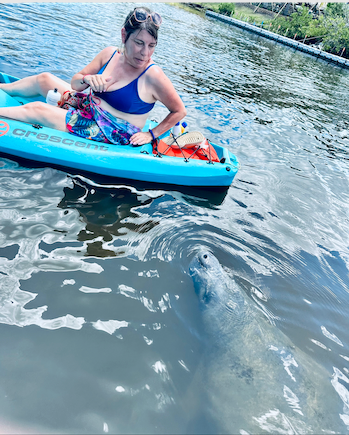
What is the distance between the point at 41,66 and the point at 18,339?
7894 millimetres

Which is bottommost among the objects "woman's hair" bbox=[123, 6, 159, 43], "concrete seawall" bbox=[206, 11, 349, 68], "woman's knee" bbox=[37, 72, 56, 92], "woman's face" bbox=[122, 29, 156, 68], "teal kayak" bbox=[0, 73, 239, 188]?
"teal kayak" bbox=[0, 73, 239, 188]

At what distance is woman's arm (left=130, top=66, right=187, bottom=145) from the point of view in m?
3.71

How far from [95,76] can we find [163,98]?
85cm

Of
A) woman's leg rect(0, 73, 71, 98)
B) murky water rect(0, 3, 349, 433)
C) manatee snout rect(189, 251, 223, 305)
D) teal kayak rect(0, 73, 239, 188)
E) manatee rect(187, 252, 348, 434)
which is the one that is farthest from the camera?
woman's leg rect(0, 73, 71, 98)

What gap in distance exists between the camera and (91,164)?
14.6ft

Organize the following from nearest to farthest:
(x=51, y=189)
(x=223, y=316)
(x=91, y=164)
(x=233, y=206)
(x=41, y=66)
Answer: (x=223, y=316)
(x=51, y=189)
(x=91, y=164)
(x=233, y=206)
(x=41, y=66)

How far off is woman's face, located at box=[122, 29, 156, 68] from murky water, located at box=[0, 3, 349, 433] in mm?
1752

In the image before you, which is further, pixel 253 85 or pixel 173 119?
pixel 253 85

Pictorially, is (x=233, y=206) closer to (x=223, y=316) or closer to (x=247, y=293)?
(x=247, y=293)

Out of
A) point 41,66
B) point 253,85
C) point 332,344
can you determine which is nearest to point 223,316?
point 332,344

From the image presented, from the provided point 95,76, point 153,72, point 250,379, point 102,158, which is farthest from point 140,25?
point 250,379

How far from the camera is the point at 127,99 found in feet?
12.8

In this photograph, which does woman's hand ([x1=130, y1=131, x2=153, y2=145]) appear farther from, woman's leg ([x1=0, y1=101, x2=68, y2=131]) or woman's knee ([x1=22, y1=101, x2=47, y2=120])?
woman's knee ([x1=22, y1=101, x2=47, y2=120])

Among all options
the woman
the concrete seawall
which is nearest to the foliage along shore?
the concrete seawall
